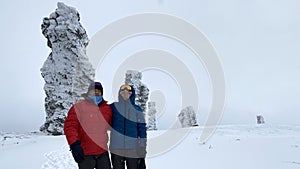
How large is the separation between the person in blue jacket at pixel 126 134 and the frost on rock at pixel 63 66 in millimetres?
16055

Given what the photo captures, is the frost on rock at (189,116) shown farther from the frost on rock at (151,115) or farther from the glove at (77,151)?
the glove at (77,151)

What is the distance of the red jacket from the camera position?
400cm

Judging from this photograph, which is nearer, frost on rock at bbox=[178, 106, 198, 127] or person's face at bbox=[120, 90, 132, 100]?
person's face at bbox=[120, 90, 132, 100]

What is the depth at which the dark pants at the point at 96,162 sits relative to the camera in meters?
4.04

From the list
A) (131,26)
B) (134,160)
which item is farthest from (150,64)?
(134,160)

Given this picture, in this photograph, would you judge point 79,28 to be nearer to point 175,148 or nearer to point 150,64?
point 150,64

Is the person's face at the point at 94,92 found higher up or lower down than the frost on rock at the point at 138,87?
lower down

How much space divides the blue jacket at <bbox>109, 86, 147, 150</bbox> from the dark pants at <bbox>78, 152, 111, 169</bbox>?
0.25m

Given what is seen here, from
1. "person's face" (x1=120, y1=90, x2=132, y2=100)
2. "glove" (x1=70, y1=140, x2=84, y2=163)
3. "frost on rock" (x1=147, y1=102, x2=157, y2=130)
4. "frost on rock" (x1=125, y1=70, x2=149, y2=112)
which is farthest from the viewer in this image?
"frost on rock" (x1=147, y1=102, x2=157, y2=130)

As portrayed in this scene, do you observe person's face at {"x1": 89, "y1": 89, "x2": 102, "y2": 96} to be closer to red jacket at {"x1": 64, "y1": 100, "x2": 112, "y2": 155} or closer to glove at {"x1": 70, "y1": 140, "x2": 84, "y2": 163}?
red jacket at {"x1": 64, "y1": 100, "x2": 112, "y2": 155}

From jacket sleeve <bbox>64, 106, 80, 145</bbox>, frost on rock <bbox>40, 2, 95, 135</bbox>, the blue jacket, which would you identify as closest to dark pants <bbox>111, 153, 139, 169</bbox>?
the blue jacket

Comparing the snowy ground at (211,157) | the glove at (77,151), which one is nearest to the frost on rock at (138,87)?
the snowy ground at (211,157)

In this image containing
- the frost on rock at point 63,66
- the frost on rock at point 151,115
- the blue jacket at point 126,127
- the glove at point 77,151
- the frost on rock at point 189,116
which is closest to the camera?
the glove at point 77,151

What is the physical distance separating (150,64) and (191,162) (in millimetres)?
8744
